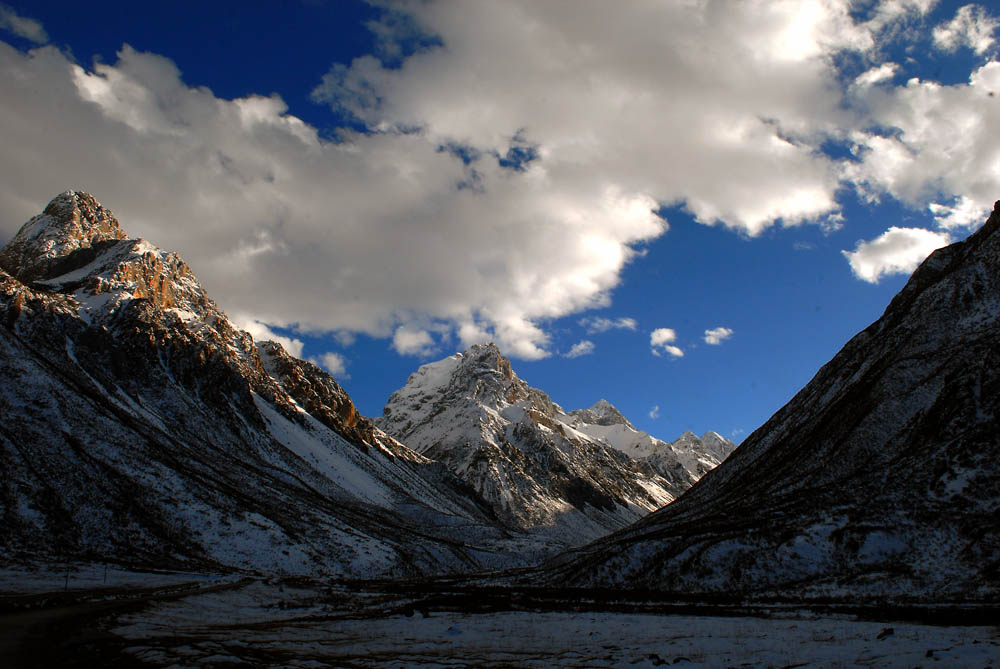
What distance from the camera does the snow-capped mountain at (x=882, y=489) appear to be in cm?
4816

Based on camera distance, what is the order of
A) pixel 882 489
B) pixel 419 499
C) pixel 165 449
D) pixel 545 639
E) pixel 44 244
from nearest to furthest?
1. pixel 545 639
2. pixel 882 489
3. pixel 165 449
4. pixel 419 499
5. pixel 44 244

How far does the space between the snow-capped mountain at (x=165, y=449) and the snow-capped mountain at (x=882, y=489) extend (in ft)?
155

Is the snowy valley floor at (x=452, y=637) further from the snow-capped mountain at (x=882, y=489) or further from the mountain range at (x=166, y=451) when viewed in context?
the mountain range at (x=166, y=451)

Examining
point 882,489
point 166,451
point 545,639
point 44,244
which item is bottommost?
point 545,639

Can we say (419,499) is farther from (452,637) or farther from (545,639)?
(545,639)

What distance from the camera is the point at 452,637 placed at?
29609 mm

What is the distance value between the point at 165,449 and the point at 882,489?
113 m

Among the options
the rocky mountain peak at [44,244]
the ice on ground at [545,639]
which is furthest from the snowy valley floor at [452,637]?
the rocky mountain peak at [44,244]

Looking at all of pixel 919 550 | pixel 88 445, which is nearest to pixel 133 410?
pixel 88 445

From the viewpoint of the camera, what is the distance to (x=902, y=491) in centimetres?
5831

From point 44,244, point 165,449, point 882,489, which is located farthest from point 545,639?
point 44,244

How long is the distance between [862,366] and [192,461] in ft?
395

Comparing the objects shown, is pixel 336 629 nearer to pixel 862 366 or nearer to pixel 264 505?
pixel 264 505

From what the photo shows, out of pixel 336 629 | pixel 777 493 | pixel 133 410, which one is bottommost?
pixel 336 629
